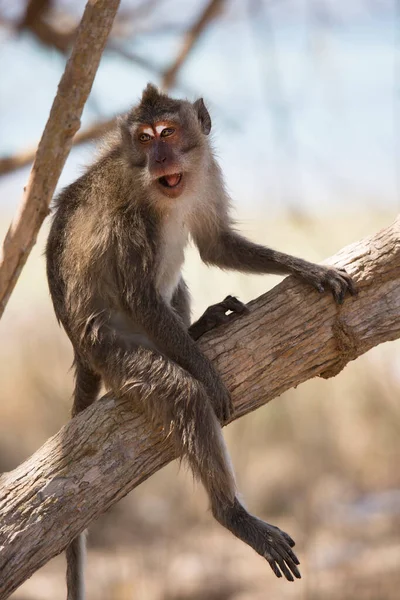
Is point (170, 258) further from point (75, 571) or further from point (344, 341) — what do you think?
point (75, 571)

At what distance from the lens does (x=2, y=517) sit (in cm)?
417

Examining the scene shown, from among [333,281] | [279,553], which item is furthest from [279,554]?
[333,281]

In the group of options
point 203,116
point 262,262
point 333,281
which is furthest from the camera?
point 203,116

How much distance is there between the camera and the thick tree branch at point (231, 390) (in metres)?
4.18

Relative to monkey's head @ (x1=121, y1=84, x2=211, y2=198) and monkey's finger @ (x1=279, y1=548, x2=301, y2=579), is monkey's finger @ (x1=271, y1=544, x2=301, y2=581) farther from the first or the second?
monkey's head @ (x1=121, y1=84, x2=211, y2=198)

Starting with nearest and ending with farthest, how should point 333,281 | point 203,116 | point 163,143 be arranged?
point 333,281 < point 163,143 < point 203,116

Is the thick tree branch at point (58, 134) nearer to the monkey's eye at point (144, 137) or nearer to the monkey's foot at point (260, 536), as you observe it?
the monkey's eye at point (144, 137)

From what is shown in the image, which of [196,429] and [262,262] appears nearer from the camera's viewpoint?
[196,429]

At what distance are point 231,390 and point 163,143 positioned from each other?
160 centimetres

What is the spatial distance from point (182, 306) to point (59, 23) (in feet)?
15.2

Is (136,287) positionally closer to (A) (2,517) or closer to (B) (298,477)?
(A) (2,517)

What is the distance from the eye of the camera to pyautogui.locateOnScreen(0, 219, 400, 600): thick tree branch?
4184mm

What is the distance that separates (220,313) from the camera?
15.7 ft

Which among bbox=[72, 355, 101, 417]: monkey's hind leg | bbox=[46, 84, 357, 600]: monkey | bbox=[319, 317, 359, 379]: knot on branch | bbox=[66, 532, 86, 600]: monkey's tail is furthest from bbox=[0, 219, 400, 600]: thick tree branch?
bbox=[66, 532, 86, 600]: monkey's tail
